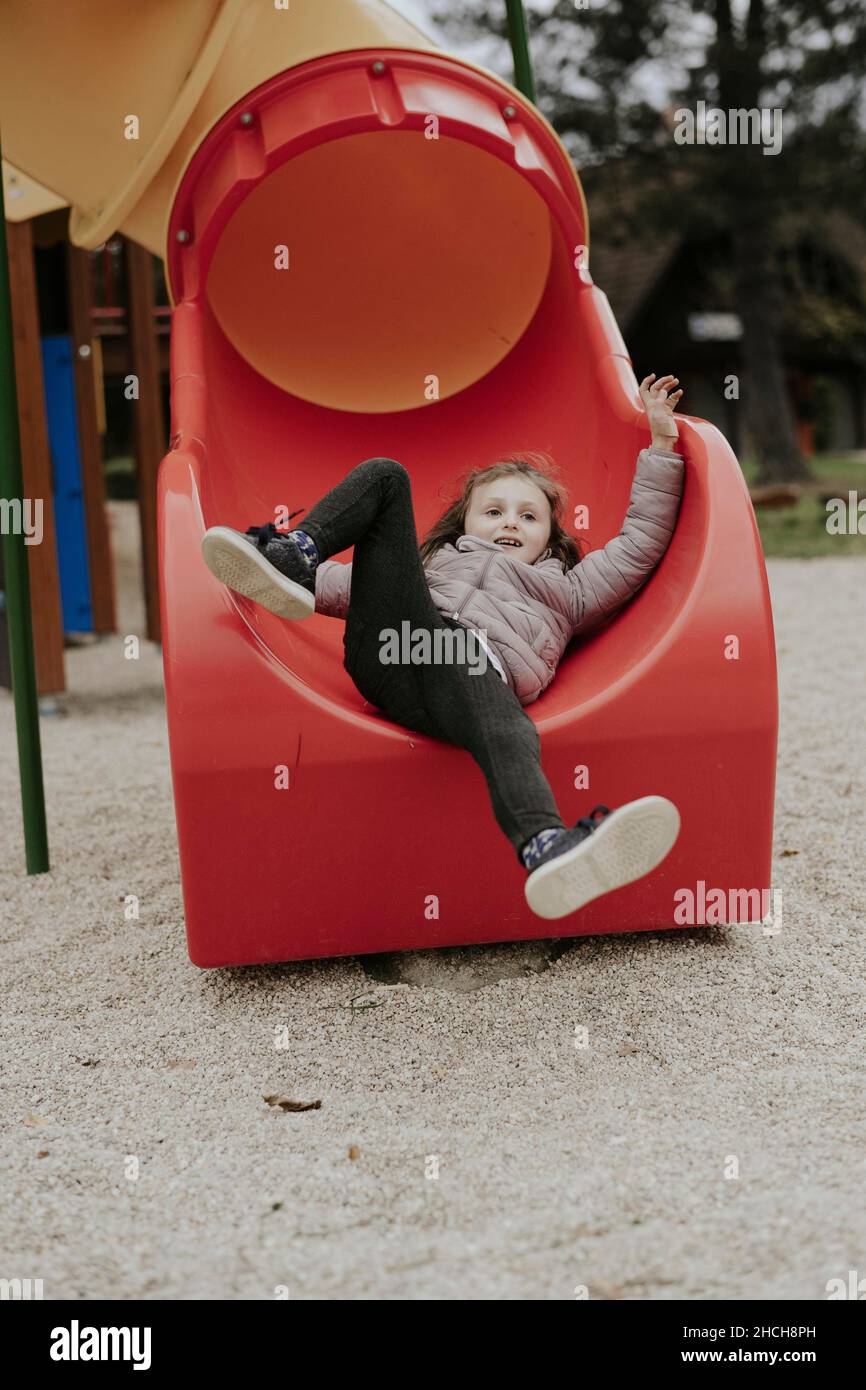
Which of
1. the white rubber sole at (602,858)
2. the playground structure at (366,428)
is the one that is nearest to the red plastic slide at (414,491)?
the playground structure at (366,428)

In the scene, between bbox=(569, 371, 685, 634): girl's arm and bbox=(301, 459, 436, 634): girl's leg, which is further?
bbox=(569, 371, 685, 634): girl's arm

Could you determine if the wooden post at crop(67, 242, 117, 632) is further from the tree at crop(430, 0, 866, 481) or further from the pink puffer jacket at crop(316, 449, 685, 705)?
the tree at crop(430, 0, 866, 481)

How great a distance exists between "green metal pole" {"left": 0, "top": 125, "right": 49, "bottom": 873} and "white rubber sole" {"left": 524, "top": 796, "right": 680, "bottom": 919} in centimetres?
131

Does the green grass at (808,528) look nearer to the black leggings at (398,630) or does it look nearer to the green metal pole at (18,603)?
the green metal pole at (18,603)

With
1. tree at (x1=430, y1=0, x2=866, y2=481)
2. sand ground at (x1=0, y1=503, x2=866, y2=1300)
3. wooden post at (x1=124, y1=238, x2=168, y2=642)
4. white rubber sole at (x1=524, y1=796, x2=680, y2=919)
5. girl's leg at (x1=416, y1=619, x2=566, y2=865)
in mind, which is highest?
tree at (x1=430, y1=0, x2=866, y2=481)

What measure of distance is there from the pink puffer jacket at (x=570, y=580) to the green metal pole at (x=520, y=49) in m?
1.35

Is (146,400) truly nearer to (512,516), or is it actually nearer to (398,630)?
(512,516)

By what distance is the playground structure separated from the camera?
1914 millimetres

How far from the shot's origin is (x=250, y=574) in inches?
72.4

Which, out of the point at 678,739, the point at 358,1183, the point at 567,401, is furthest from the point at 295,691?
the point at 567,401

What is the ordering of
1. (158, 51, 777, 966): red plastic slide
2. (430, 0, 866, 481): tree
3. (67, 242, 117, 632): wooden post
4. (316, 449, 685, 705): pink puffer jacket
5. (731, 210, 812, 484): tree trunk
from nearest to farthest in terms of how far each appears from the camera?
(158, 51, 777, 966): red plastic slide, (316, 449, 685, 705): pink puffer jacket, (67, 242, 117, 632): wooden post, (430, 0, 866, 481): tree, (731, 210, 812, 484): tree trunk

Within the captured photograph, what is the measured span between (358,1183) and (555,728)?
0.74m

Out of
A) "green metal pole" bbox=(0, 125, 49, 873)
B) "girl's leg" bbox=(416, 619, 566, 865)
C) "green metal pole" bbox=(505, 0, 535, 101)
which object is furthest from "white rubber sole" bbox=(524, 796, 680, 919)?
"green metal pole" bbox=(505, 0, 535, 101)

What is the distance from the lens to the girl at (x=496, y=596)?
1662mm
